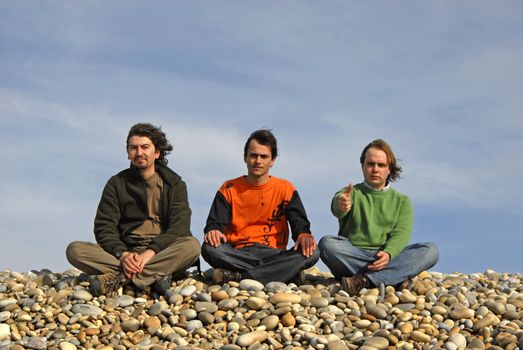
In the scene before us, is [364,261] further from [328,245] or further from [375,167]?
[375,167]

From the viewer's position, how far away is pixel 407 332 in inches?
269

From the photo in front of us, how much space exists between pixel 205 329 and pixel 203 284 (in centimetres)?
107

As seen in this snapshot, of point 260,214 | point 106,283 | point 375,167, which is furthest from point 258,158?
point 106,283

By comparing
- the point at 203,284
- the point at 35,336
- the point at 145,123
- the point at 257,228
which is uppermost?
the point at 145,123

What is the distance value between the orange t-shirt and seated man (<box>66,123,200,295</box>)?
40 cm

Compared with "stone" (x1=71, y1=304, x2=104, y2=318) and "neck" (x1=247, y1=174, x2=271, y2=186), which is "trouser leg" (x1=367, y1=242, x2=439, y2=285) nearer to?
"neck" (x1=247, y1=174, x2=271, y2=186)

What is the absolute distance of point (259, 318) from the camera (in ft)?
22.9

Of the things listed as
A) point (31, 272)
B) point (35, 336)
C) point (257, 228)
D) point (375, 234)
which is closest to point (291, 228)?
point (257, 228)

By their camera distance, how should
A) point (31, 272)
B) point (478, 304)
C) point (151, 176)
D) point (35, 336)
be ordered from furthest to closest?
point (31, 272), point (151, 176), point (478, 304), point (35, 336)

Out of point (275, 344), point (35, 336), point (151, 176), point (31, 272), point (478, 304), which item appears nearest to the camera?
point (275, 344)

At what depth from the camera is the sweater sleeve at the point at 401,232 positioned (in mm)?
7863

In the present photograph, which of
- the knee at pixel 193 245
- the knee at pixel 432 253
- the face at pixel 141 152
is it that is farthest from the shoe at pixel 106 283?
the knee at pixel 432 253

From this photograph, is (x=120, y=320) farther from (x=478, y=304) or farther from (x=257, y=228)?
(x=478, y=304)

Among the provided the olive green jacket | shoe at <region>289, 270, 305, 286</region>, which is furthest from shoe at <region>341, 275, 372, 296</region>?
the olive green jacket
